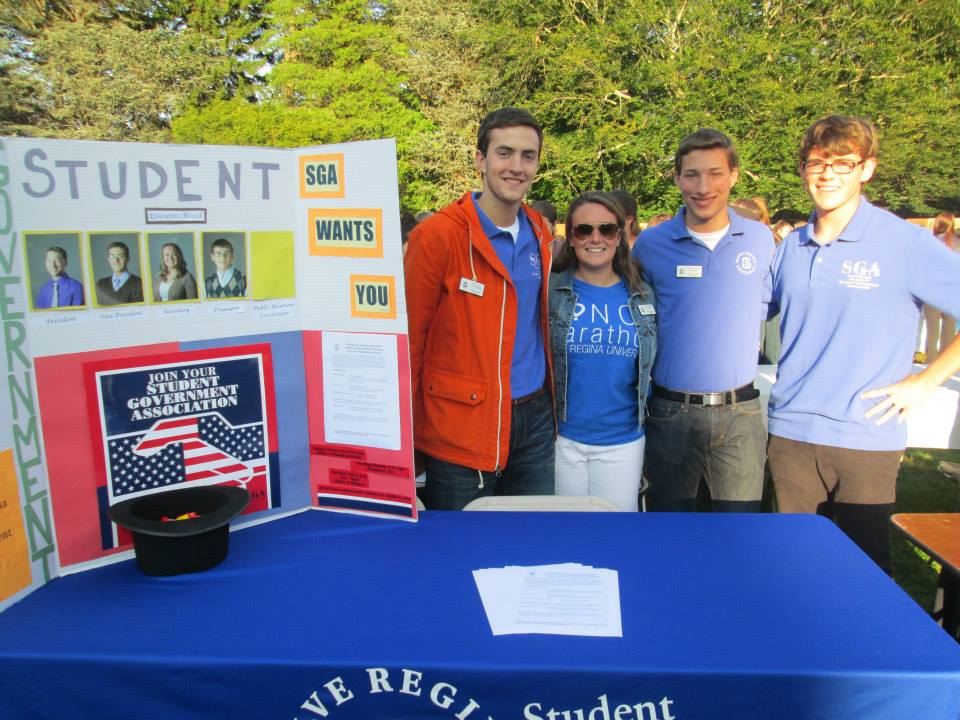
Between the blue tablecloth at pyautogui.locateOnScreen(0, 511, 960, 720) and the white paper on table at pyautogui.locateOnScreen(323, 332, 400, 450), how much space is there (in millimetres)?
339

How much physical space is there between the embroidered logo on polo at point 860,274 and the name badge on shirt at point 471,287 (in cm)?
115

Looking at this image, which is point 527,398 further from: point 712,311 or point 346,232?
point 346,232

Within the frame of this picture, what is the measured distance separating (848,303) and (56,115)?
26.8 meters

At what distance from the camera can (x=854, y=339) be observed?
6.89ft

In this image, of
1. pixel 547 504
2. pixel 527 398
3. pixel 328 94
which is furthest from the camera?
pixel 328 94

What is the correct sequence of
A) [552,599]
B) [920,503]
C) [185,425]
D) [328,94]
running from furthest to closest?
[328,94] → [920,503] → [185,425] → [552,599]

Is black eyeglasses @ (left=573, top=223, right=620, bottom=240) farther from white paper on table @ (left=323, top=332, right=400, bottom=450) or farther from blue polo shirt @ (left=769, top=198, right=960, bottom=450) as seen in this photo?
white paper on table @ (left=323, top=332, right=400, bottom=450)

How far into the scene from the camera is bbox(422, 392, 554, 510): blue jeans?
2.15m

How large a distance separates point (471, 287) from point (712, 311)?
89cm

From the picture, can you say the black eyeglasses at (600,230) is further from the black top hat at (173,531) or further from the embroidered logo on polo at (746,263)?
the black top hat at (173,531)

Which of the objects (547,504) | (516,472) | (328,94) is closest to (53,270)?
(547,504)

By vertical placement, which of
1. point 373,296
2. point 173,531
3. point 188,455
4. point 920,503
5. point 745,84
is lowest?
point 920,503

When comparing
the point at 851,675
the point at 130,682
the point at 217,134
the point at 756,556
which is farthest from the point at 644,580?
the point at 217,134

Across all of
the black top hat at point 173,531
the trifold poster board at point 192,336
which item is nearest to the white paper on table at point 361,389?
the trifold poster board at point 192,336
